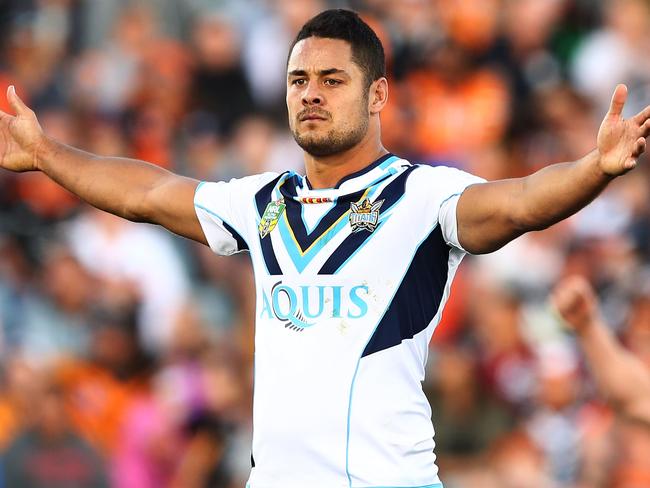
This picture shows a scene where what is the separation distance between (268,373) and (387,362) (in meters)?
0.43

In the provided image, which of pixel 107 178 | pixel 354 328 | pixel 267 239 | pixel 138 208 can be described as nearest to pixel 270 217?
pixel 267 239

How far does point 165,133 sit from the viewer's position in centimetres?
1164

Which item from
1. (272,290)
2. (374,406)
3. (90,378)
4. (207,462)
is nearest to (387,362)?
(374,406)

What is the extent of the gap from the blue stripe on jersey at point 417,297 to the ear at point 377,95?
596 millimetres

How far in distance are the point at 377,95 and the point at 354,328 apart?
0.96 m

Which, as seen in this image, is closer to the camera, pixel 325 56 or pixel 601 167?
pixel 601 167

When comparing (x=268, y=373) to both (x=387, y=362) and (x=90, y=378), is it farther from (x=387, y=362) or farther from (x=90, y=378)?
(x=90, y=378)

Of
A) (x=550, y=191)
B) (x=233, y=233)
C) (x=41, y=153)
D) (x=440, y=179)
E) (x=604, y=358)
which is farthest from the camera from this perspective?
(x=604, y=358)

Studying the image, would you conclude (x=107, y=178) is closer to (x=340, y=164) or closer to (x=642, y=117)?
(x=340, y=164)

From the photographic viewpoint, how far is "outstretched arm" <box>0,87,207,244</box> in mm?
5355

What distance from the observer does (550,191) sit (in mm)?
4406

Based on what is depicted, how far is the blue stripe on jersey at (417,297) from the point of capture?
4660 millimetres

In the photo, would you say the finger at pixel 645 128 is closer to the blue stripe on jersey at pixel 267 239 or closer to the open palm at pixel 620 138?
the open palm at pixel 620 138

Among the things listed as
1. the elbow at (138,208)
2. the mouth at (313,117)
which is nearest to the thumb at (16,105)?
the elbow at (138,208)
